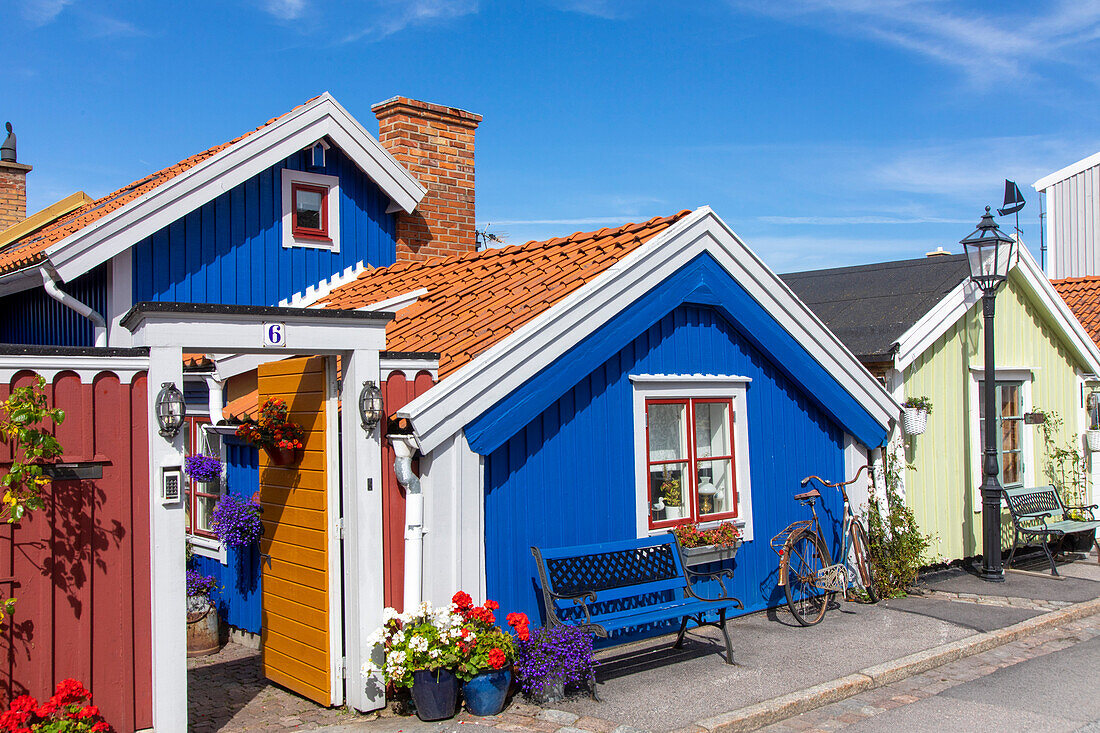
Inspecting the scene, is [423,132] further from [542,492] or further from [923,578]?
[923,578]

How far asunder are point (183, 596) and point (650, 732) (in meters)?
3.04

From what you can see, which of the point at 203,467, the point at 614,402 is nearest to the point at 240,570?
the point at 203,467

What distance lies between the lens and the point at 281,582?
7.88m

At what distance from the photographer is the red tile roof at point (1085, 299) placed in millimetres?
15711

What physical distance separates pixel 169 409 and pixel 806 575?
6.34 meters

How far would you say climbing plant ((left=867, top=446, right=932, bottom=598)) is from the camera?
10.5 meters

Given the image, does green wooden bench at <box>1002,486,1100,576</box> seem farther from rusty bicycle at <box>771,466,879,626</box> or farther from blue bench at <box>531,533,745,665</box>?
blue bench at <box>531,533,745,665</box>

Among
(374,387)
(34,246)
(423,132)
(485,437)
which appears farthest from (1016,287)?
(34,246)

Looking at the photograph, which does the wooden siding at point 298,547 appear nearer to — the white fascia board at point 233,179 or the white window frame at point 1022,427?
the white fascia board at point 233,179

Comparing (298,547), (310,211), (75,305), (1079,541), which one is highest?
(310,211)

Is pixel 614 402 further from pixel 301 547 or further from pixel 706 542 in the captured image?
pixel 301 547

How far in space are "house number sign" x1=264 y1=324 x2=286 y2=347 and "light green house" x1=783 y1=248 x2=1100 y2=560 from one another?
6.96 metres

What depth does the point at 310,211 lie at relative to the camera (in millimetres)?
11609

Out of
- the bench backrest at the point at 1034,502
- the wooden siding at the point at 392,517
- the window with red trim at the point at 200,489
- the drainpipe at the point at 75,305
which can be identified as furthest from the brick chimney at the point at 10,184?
the bench backrest at the point at 1034,502
